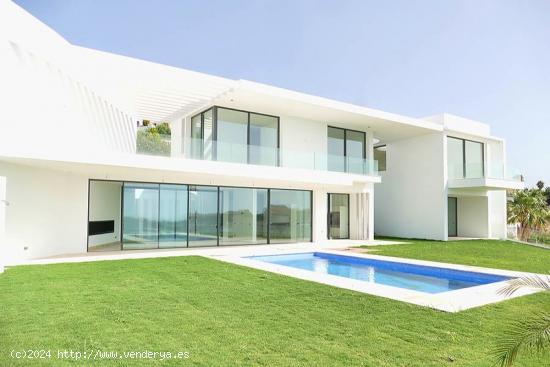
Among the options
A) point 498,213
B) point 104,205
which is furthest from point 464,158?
point 104,205

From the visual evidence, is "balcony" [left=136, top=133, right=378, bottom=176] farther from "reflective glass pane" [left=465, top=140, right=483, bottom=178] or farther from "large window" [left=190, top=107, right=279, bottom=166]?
"reflective glass pane" [left=465, top=140, right=483, bottom=178]

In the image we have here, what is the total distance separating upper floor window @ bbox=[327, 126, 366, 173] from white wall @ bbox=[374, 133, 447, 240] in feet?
12.0

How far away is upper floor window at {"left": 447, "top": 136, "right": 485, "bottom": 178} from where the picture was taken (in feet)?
68.0

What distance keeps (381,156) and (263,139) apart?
1076 centimetres

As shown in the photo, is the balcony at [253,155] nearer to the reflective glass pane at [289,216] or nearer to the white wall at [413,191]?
the reflective glass pane at [289,216]

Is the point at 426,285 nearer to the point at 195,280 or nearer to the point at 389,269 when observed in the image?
the point at 389,269

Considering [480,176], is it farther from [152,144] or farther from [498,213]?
[152,144]

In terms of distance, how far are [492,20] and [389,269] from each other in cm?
966

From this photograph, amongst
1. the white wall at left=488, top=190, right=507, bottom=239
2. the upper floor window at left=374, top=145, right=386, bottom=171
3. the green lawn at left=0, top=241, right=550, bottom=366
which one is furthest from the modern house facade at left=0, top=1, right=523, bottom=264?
the green lawn at left=0, top=241, right=550, bottom=366

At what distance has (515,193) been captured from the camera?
27.5 metres

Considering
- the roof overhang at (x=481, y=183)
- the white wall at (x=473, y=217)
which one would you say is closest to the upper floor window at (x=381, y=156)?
the roof overhang at (x=481, y=183)

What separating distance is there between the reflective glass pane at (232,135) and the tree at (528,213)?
20228 mm

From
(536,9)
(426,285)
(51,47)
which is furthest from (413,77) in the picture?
(51,47)

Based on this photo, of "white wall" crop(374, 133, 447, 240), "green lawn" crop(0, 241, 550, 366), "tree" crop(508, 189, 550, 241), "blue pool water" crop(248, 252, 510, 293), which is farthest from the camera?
"tree" crop(508, 189, 550, 241)
